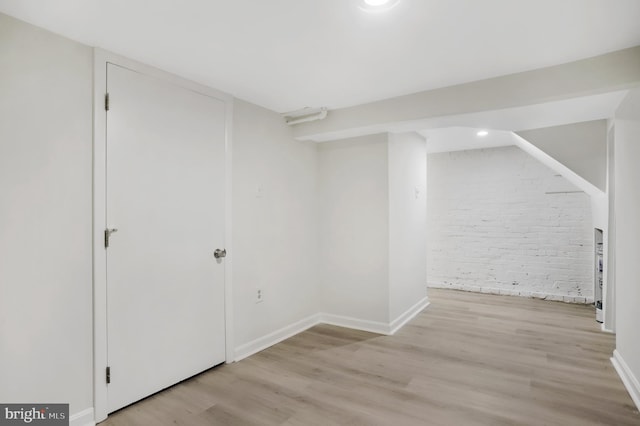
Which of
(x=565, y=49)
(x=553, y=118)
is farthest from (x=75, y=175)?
(x=553, y=118)

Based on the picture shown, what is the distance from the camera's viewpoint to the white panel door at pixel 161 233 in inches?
89.7

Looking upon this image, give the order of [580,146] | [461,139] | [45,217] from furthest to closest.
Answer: [461,139] < [580,146] < [45,217]

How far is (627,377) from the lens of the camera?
8.32 feet

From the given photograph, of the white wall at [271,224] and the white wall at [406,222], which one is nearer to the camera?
the white wall at [271,224]

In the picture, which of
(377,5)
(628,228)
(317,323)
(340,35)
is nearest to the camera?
(377,5)

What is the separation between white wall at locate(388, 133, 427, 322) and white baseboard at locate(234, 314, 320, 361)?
97cm

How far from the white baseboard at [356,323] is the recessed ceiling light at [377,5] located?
3.06 m

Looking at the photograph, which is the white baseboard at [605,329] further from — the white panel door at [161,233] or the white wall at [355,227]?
the white panel door at [161,233]

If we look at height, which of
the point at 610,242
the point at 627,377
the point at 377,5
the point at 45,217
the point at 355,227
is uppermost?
the point at 377,5

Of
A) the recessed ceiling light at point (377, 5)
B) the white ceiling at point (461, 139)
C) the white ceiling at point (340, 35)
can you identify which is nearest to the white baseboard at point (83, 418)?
the white ceiling at point (340, 35)

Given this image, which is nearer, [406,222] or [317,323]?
[317,323]

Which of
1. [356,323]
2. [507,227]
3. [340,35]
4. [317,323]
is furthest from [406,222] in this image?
[340,35]

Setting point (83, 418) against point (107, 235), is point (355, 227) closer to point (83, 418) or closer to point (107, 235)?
point (107, 235)

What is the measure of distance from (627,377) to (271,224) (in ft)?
10.4
